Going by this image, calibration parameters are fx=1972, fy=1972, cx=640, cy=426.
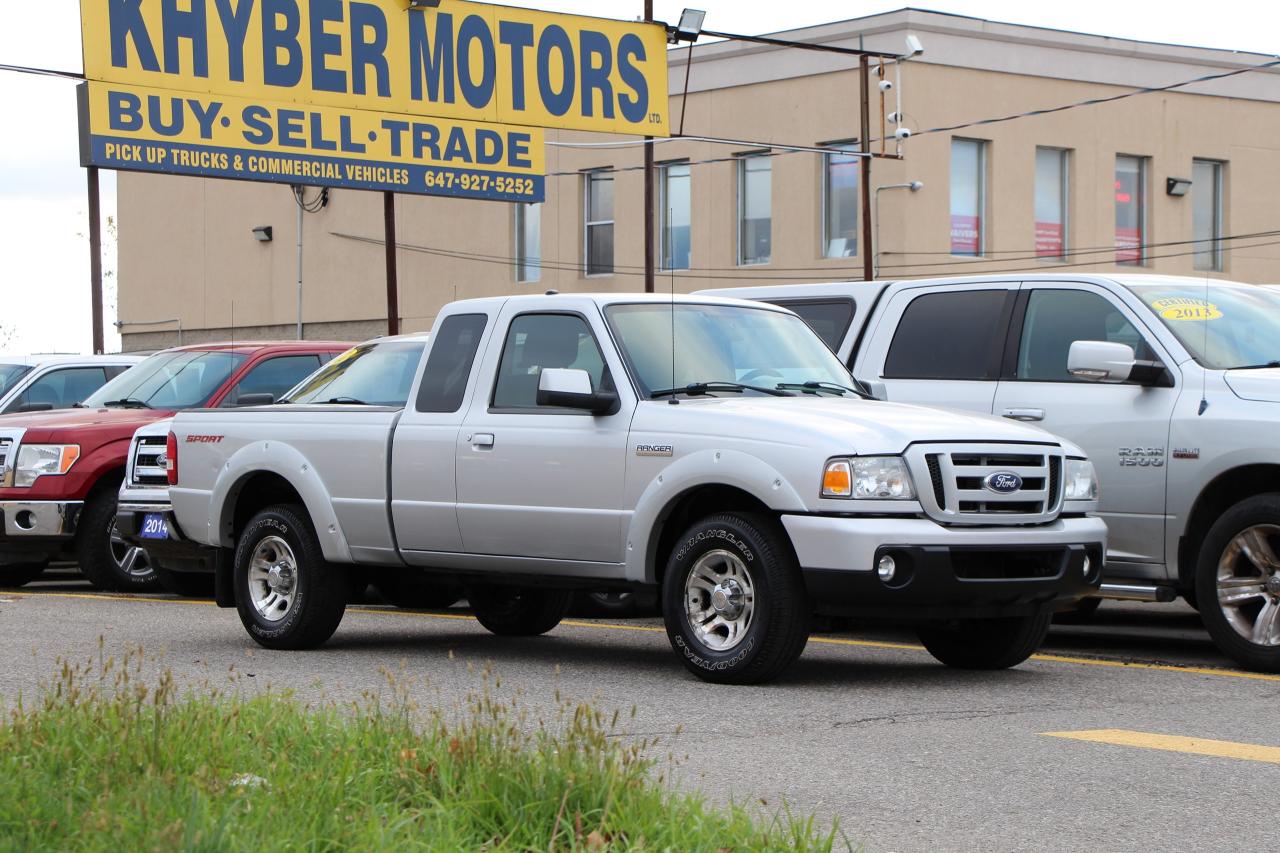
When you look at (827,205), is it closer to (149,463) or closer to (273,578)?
(149,463)

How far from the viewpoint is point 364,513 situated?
10.3 metres

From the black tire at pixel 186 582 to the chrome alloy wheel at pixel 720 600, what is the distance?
6464 millimetres

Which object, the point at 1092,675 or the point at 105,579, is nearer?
the point at 1092,675

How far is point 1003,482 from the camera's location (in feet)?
28.9

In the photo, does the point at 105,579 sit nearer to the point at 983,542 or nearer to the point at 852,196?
the point at 983,542

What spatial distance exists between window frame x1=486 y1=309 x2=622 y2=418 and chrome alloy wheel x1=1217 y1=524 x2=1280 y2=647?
122 inches

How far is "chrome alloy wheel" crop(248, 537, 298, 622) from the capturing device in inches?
422

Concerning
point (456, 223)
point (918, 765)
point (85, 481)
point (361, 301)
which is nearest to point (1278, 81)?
point (456, 223)

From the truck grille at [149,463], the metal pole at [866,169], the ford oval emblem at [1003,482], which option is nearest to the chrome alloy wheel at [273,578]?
the truck grille at [149,463]

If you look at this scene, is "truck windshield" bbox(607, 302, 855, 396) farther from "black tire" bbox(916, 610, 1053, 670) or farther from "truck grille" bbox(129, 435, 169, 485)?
"truck grille" bbox(129, 435, 169, 485)

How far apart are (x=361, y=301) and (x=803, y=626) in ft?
118

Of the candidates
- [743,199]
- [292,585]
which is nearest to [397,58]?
[743,199]

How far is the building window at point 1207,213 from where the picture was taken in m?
37.2

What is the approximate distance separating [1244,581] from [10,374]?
12.6 meters
